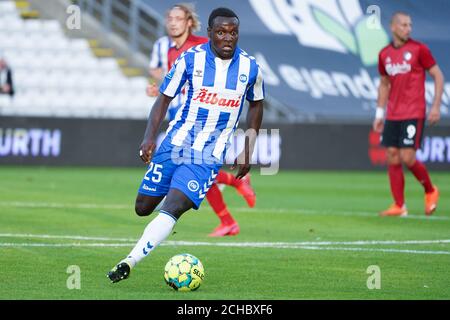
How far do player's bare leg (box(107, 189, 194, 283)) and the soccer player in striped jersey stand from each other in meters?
0.10

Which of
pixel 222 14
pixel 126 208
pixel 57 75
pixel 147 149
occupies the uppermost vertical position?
pixel 222 14

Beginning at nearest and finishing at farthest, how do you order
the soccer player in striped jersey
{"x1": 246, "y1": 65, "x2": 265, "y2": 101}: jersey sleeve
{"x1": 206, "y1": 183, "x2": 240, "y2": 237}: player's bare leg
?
the soccer player in striped jersey < {"x1": 246, "y1": 65, "x2": 265, "y2": 101}: jersey sleeve < {"x1": 206, "y1": 183, "x2": 240, "y2": 237}: player's bare leg

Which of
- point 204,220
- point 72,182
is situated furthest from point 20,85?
point 204,220

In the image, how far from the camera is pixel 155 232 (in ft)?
23.7

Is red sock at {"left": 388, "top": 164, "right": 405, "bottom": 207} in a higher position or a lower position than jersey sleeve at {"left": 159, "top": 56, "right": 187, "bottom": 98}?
lower

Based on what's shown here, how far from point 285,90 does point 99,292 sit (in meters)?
16.6

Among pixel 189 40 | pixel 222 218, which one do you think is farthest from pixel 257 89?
pixel 222 218

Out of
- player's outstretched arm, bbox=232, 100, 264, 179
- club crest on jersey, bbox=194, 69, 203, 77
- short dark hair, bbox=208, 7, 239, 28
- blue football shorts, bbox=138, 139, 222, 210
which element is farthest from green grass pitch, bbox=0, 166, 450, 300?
short dark hair, bbox=208, 7, 239, 28

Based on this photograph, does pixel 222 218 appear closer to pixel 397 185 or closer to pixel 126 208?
pixel 126 208

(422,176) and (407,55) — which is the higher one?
(407,55)

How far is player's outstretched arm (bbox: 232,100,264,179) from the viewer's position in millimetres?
7855

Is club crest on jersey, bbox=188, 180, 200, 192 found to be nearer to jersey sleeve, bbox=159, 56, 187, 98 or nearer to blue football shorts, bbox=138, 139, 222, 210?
blue football shorts, bbox=138, 139, 222, 210

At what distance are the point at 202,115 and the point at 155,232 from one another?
1.07 meters
